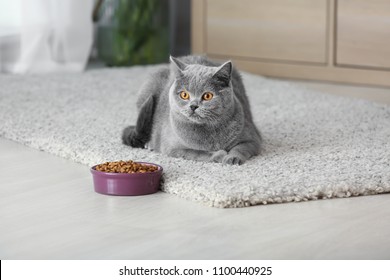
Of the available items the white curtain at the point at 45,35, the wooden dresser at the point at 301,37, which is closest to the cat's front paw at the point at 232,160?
the wooden dresser at the point at 301,37

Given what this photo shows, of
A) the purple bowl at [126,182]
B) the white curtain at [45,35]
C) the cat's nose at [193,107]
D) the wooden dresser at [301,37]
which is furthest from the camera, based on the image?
the white curtain at [45,35]

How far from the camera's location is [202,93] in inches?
90.1

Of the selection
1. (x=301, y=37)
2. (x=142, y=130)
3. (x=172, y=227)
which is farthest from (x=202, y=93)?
(x=301, y=37)

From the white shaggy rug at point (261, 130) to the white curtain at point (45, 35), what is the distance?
21 centimetres

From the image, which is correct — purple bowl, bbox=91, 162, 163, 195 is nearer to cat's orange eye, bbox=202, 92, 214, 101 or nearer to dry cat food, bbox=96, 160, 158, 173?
dry cat food, bbox=96, 160, 158, 173

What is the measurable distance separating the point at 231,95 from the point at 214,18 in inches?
72.5

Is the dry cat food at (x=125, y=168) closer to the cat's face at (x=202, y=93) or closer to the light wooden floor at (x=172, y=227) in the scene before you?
the light wooden floor at (x=172, y=227)

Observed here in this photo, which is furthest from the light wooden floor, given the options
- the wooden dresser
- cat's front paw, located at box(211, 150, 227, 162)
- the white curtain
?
the white curtain

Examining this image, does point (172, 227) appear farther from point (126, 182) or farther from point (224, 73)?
point (224, 73)

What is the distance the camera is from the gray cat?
2295mm

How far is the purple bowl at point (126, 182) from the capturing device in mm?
2084

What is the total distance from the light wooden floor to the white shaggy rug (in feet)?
0.18

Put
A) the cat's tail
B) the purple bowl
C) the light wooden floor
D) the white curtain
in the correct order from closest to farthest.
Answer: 1. the light wooden floor
2. the purple bowl
3. the cat's tail
4. the white curtain

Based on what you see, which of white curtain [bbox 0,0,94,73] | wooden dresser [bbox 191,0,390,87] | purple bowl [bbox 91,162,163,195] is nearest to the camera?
purple bowl [bbox 91,162,163,195]
